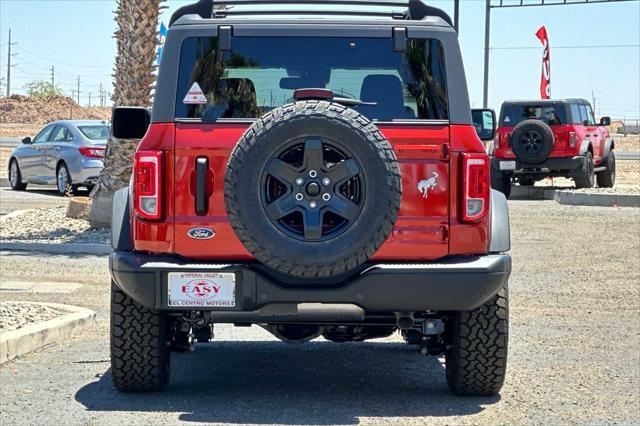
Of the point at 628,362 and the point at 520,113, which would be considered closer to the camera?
the point at 628,362

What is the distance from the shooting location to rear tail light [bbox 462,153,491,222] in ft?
22.4

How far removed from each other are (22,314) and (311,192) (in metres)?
3.89

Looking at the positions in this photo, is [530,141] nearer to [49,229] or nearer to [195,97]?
[49,229]

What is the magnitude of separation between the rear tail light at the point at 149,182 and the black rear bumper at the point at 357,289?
27 cm

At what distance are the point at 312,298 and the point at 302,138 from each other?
0.84 meters

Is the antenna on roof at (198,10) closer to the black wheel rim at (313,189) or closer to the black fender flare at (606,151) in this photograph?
the black wheel rim at (313,189)

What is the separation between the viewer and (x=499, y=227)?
23.4 ft

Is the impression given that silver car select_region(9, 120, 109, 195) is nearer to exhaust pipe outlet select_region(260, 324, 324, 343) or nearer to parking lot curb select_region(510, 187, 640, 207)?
parking lot curb select_region(510, 187, 640, 207)

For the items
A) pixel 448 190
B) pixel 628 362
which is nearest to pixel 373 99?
pixel 448 190

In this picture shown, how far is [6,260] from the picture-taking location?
47.7 feet

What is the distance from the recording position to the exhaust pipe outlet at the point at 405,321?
23.0 ft

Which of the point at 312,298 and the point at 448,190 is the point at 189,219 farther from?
the point at 448,190

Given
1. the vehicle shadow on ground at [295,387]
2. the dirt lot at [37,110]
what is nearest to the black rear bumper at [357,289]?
the vehicle shadow on ground at [295,387]

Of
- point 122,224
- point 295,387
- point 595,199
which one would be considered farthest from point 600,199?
point 122,224
